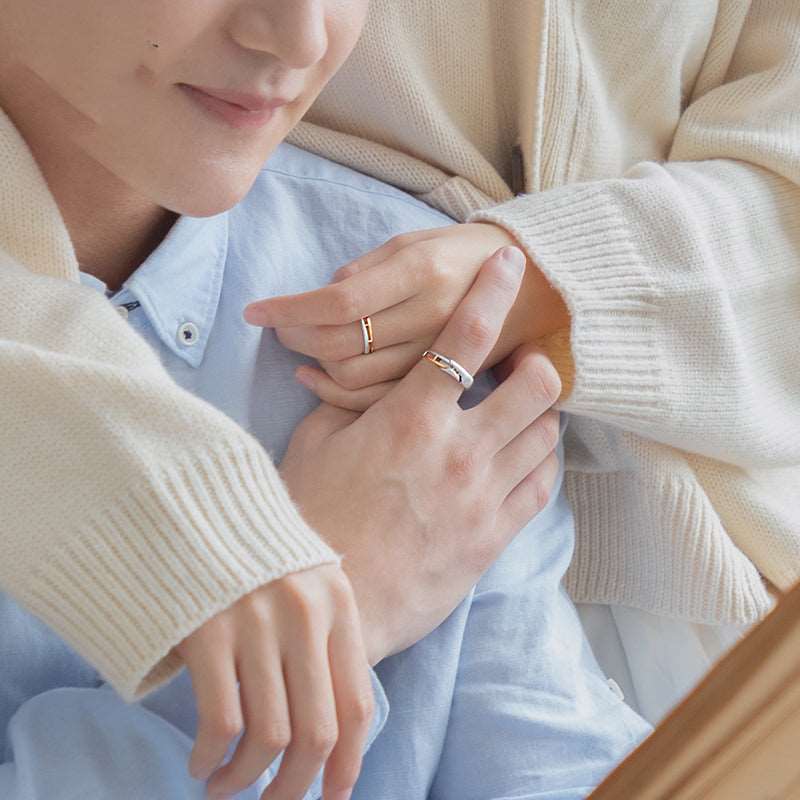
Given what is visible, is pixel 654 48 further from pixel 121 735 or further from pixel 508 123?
pixel 121 735

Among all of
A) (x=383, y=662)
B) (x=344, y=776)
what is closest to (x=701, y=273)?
(x=383, y=662)

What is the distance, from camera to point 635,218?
39.2 inches

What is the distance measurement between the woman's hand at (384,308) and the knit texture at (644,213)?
0.21 feet

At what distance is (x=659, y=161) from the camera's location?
120 centimetres

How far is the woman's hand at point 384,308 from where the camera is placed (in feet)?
2.82

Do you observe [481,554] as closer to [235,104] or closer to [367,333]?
[367,333]

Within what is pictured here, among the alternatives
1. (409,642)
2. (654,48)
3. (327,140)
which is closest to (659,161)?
(654,48)

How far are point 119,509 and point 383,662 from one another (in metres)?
0.31

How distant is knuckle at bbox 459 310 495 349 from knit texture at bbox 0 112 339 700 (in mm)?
242

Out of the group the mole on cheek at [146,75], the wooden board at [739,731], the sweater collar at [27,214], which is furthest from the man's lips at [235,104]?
the wooden board at [739,731]

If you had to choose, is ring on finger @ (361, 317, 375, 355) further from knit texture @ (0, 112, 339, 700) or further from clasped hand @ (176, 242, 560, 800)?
knit texture @ (0, 112, 339, 700)

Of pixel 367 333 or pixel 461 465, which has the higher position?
pixel 367 333

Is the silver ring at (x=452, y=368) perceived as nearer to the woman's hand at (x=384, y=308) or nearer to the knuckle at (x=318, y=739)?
the woman's hand at (x=384, y=308)

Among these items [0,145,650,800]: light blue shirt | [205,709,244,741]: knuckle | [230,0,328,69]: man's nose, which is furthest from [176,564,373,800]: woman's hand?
[230,0,328,69]: man's nose
